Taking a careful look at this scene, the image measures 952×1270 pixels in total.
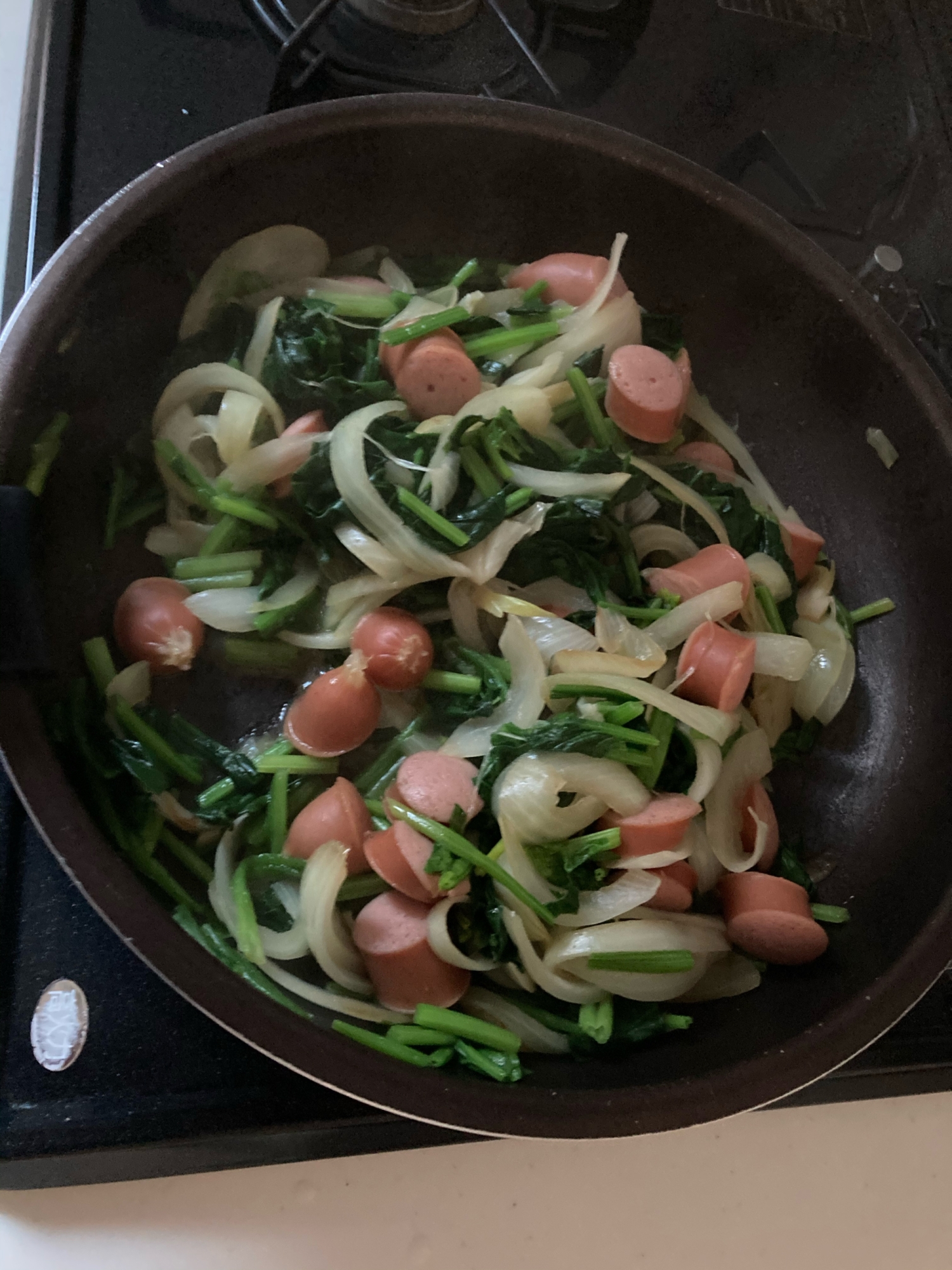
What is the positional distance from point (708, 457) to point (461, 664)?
521 millimetres

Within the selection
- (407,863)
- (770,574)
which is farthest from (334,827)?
(770,574)

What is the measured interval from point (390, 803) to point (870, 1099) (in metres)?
0.75

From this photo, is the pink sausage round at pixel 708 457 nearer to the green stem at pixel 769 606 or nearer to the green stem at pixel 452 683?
the green stem at pixel 769 606

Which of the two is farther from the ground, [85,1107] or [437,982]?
[437,982]

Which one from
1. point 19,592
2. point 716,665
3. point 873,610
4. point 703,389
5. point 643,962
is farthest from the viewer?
point 703,389

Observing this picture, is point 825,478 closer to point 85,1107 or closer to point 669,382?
point 669,382

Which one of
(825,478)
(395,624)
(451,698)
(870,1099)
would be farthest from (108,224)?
(870,1099)

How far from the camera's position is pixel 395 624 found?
1.17 metres

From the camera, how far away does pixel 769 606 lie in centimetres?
131

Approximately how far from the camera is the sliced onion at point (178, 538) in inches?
48.9

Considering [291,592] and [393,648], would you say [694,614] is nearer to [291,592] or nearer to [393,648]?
[393,648]

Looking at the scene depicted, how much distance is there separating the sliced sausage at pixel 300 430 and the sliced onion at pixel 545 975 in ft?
2.04

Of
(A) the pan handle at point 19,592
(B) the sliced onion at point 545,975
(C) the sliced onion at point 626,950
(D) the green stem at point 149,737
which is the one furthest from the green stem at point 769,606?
(A) the pan handle at point 19,592

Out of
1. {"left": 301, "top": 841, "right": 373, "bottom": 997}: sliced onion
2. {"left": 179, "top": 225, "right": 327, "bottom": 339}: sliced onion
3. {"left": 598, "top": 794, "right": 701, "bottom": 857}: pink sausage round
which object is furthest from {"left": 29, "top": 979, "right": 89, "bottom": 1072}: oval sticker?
{"left": 179, "top": 225, "right": 327, "bottom": 339}: sliced onion
